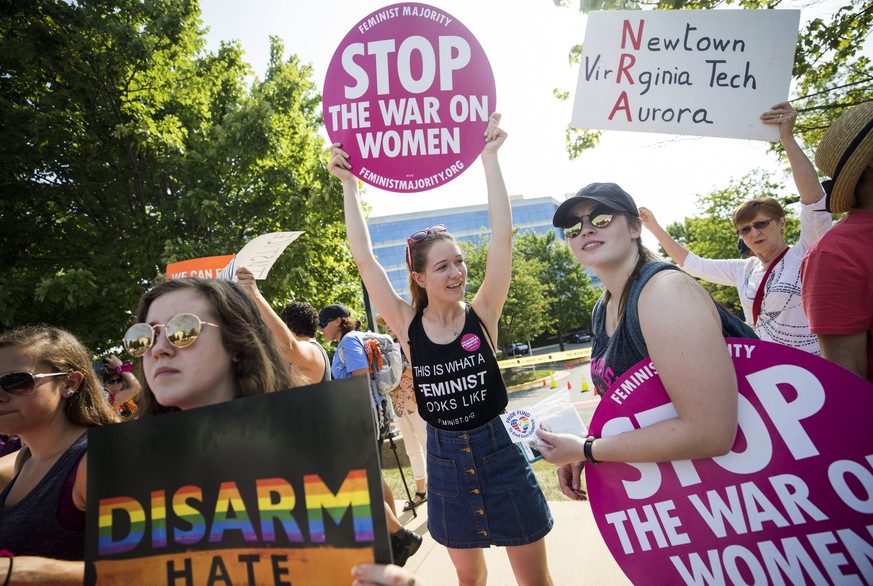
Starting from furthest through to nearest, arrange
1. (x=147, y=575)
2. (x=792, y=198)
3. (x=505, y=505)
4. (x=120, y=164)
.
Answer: (x=792, y=198), (x=120, y=164), (x=505, y=505), (x=147, y=575)

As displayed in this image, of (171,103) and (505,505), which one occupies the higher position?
(171,103)

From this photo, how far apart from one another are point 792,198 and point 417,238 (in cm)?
1377

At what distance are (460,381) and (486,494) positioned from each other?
51cm

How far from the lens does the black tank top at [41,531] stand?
1588 mm

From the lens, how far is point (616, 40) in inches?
101

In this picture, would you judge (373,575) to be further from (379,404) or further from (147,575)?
(379,404)

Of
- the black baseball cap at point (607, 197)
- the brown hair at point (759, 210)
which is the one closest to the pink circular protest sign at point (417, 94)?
the black baseball cap at point (607, 197)

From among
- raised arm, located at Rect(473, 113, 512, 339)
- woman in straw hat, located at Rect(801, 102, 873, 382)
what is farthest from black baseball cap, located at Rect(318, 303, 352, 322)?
woman in straw hat, located at Rect(801, 102, 873, 382)

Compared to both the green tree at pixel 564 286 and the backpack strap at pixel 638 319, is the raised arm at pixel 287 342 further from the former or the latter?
the green tree at pixel 564 286

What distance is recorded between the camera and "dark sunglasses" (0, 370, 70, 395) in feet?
5.89

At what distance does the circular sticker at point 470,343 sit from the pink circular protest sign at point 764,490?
80 cm

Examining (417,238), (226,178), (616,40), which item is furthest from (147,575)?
(226,178)

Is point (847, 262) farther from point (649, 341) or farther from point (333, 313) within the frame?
point (333, 313)

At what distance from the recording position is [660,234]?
3.29m
